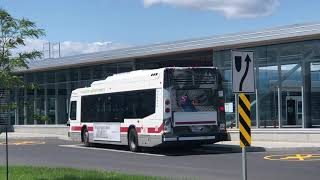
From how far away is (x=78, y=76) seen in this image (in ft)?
136

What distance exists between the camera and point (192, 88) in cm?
2261

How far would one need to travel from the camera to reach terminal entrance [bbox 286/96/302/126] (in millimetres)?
27469

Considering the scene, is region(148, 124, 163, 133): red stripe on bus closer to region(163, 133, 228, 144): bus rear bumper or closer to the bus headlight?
the bus headlight

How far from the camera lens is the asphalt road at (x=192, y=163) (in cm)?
1500

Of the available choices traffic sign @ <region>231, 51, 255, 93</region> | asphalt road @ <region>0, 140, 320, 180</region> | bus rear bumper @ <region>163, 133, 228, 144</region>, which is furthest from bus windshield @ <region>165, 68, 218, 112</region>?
traffic sign @ <region>231, 51, 255, 93</region>

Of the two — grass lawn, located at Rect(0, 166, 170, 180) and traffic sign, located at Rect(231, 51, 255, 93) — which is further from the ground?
traffic sign, located at Rect(231, 51, 255, 93)

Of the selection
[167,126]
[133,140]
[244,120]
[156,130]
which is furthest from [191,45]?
[244,120]

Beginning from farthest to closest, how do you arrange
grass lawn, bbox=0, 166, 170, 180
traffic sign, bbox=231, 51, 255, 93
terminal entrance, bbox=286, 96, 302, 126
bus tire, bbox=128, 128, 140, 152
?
terminal entrance, bbox=286, 96, 302, 126
bus tire, bbox=128, 128, 140, 152
grass lawn, bbox=0, 166, 170, 180
traffic sign, bbox=231, 51, 255, 93

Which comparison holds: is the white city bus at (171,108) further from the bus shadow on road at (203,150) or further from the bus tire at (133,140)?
the bus shadow on road at (203,150)

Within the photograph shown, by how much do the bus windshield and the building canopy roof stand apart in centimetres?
525

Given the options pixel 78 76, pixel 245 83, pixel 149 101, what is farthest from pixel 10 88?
pixel 78 76

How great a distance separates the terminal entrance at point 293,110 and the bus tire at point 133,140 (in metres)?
7.70

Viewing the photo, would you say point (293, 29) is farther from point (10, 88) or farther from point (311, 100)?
point (10, 88)

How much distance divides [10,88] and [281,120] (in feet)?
60.1
